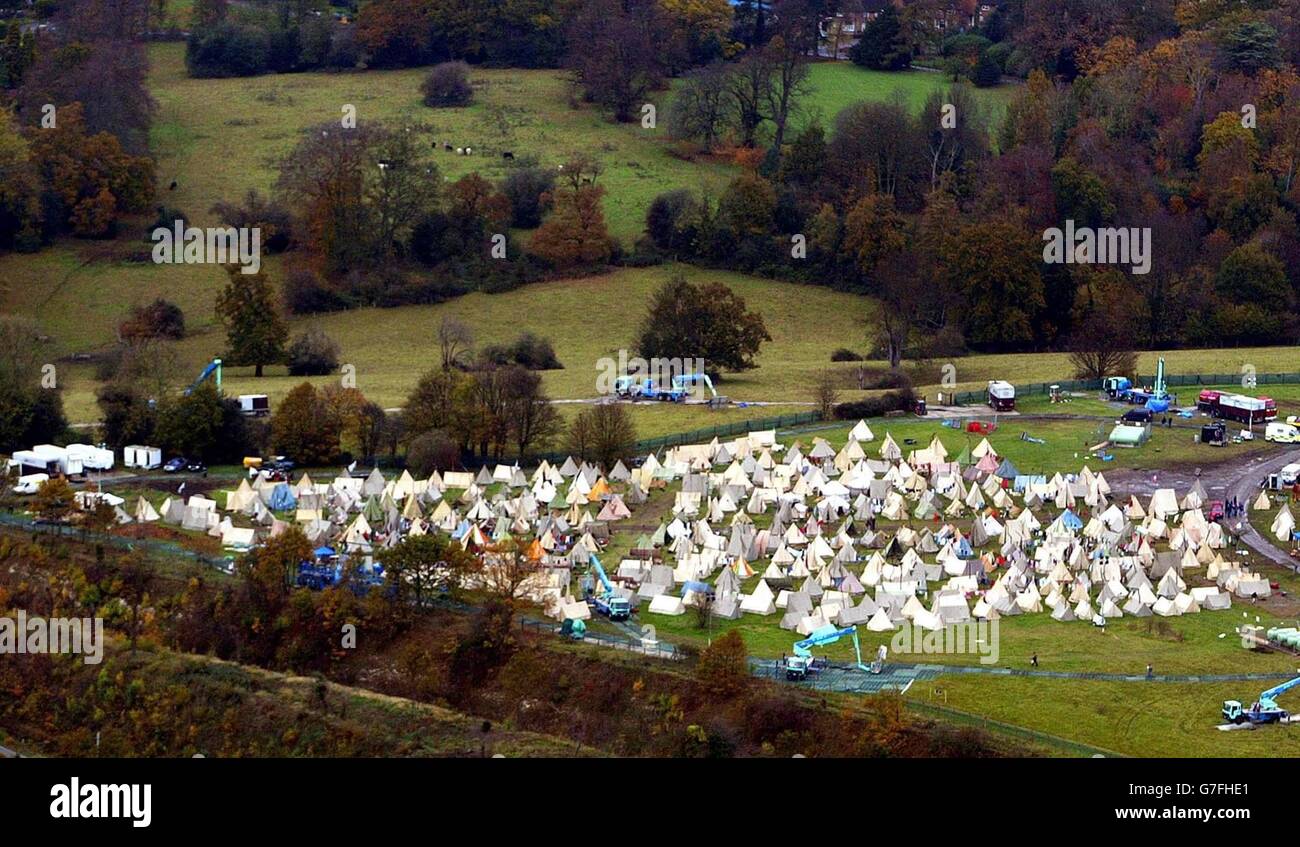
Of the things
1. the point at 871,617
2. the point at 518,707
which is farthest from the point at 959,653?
the point at 518,707

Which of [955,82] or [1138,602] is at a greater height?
[955,82]

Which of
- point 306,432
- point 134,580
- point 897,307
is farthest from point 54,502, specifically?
point 897,307

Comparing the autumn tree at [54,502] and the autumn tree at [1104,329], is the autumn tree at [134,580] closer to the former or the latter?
the autumn tree at [54,502]

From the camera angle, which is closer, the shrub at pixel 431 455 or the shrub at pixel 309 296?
the shrub at pixel 431 455

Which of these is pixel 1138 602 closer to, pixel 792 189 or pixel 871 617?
pixel 871 617

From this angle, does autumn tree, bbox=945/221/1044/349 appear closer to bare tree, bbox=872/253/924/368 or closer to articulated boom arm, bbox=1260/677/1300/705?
bare tree, bbox=872/253/924/368

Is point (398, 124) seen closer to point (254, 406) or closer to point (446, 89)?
point (446, 89)

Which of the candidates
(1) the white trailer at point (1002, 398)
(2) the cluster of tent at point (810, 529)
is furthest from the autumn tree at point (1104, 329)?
(2) the cluster of tent at point (810, 529)
